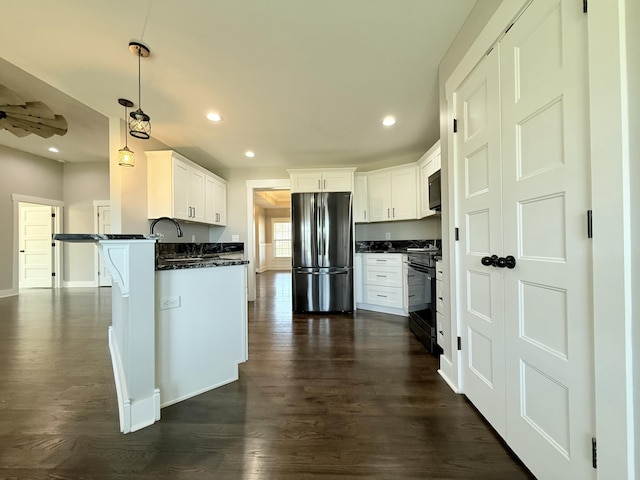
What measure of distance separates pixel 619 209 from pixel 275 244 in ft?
34.3

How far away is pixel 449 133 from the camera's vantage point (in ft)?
6.28

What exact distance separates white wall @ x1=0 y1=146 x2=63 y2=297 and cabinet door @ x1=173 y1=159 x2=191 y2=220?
4303 millimetres

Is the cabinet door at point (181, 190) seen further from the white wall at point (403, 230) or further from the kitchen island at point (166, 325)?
the white wall at point (403, 230)

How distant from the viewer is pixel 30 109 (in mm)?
2443

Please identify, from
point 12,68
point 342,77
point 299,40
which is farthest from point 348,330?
point 12,68

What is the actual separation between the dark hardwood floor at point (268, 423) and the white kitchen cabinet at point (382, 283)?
1243 millimetres

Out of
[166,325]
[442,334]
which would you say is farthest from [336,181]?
[166,325]

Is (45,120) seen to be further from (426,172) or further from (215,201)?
(426,172)

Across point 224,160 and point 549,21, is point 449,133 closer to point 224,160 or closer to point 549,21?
point 549,21

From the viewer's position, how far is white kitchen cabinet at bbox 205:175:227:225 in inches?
171

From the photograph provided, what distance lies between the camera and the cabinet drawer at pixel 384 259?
3.77 metres

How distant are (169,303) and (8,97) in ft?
8.18

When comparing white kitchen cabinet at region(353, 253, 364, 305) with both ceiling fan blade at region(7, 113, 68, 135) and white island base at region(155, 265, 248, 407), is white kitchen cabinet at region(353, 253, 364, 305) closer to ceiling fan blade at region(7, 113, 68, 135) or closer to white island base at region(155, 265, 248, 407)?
white island base at region(155, 265, 248, 407)

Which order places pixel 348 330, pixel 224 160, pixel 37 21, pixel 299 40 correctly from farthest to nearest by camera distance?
pixel 224 160 → pixel 348 330 → pixel 299 40 → pixel 37 21
